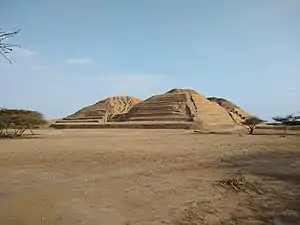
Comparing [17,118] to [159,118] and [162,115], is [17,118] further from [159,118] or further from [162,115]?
[162,115]

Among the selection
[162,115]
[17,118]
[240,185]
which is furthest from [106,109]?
[240,185]

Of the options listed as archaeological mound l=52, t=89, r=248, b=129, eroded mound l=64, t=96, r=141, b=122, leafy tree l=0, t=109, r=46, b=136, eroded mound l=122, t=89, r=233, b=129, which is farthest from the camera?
eroded mound l=64, t=96, r=141, b=122

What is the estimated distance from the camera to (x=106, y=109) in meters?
101

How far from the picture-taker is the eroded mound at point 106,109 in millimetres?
92125

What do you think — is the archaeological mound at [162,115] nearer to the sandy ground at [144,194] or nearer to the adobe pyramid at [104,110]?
the adobe pyramid at [104,110]

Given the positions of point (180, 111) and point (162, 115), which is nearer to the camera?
point (162, 115)

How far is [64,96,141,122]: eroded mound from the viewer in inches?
3627

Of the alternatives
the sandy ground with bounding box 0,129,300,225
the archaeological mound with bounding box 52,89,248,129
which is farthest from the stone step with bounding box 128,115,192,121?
the sandy ground with bounding box 0,129,300,225

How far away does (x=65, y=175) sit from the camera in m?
12.0

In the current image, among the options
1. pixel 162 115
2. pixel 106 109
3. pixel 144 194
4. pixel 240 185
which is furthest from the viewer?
pixel 106 109

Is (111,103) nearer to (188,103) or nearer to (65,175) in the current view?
(188,103)

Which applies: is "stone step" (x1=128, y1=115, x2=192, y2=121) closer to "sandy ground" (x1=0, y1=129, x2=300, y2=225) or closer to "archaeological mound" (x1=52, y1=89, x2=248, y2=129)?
"archaeological mound" (x1=52, y1=89, x2=248, y2=129)

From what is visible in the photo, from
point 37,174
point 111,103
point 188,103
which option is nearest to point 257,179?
point 37,174

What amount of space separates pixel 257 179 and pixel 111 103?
3853 inches
